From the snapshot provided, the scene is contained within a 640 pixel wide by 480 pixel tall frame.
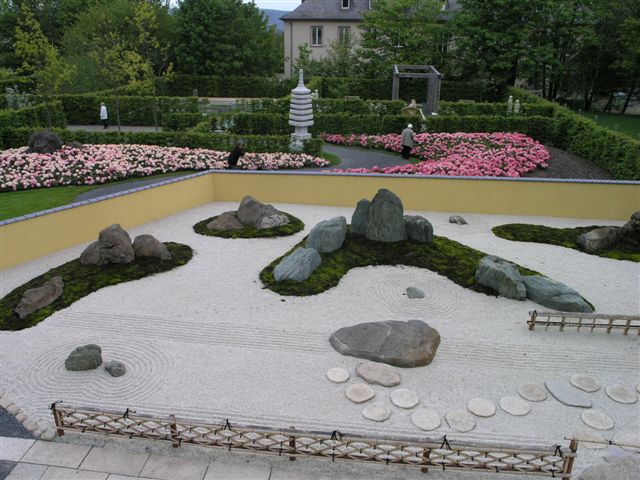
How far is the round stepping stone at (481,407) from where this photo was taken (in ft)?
27.7

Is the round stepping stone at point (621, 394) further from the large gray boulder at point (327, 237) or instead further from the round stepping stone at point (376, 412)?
the large gray boulder at point (327, 237)

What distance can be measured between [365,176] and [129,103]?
22.6m

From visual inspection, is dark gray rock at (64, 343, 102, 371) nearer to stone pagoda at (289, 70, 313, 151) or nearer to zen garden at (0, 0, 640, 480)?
zen garden at (0, 0, 640, 480)

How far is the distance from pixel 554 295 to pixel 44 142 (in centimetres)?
2151

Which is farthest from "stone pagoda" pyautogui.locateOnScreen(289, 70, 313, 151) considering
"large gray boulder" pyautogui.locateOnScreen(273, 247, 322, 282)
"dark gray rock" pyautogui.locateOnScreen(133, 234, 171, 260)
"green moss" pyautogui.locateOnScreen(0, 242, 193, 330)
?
"large gray boulder" pyautogui.locateOnScreen(273, 247, 322, 282)

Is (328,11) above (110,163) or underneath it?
above

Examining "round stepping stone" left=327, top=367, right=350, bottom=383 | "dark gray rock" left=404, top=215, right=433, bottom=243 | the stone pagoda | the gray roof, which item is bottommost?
"round stepping stone" left=327, top=367, right=350, bottom=383

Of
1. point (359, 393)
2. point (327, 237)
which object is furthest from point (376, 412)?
point (327, 237)

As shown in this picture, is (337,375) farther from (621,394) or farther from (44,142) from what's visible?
(44,142)

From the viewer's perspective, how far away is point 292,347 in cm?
1026

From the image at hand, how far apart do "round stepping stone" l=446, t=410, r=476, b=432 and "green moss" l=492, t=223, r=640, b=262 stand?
878 cm

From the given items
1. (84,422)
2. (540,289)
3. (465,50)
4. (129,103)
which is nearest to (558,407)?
(540,289)

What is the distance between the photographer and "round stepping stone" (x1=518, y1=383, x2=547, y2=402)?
8.85 meters

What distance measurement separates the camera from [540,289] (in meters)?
12.2
